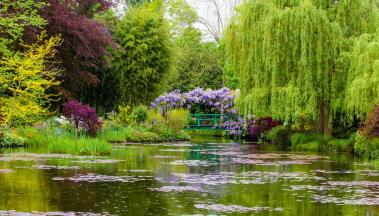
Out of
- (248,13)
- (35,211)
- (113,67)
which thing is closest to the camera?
(35,211)

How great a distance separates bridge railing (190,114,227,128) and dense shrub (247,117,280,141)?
23.8 ft

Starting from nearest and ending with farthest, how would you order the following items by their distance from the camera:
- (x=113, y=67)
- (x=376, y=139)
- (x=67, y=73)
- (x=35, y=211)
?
(x=35, y=211)
(x=376, y=139)
(x=67, y=73)
(x=113, y=67)

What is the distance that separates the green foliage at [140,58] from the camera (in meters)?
40.5

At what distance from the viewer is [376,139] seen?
2403 centimetres

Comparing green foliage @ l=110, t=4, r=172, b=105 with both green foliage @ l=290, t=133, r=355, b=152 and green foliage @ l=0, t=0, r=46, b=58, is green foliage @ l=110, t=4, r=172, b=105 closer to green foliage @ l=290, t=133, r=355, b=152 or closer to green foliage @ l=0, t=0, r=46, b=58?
green foliage @ l=0, t=0, r=46, b=58

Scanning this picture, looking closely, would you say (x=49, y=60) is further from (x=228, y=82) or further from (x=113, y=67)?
(x=228, y=82)

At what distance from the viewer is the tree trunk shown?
29891 mm

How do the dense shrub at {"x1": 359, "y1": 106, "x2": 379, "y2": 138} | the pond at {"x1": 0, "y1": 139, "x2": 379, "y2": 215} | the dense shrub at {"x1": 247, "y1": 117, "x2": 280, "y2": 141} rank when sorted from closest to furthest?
the pond at {"x1": 0, "y1": 139, "x2": 379, "y2": 215} → the dense shrub at {"x1": 359, "y1": 106, "x2": 379, "y2": 138} → the dense shrub at {"x1": 247, "y1": 117, "x2": 280, "y2": 141}

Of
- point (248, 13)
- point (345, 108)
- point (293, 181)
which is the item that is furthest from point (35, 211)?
point (248, 13)

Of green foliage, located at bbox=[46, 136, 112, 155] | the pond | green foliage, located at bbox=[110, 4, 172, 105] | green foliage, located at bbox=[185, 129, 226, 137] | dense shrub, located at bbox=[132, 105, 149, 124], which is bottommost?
the pond

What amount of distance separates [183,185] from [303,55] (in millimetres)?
14033

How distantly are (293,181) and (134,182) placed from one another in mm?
3827

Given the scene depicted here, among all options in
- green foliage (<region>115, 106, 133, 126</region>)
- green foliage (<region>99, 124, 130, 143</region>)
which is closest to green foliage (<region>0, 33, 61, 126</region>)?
green foliage (<region>99, 124, 130, 143</region>)

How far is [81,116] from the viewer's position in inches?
1075
